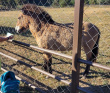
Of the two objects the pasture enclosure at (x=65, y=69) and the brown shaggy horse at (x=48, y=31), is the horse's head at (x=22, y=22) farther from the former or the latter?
the pasture enclosure at (x=65, y=69)

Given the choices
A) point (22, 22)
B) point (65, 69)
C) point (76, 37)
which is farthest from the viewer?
point (65, 69)

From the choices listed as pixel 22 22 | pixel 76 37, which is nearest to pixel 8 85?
pixel 76 37

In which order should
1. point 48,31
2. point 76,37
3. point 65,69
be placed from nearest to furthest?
point 76,37 → point 48,31 → point 65,69

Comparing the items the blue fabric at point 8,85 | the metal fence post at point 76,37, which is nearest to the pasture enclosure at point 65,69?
the metal fence post at point 76,37

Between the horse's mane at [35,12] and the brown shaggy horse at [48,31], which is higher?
the horse's mane at [35,12]

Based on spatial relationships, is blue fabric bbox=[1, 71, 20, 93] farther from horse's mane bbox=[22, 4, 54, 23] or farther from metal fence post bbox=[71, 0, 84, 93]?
horse's mane bbox=[22, 4, 54, 23]

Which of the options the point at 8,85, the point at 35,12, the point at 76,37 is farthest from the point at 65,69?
the point at 76,37

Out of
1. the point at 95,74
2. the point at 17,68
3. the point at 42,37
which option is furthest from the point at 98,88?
the point at 17,68

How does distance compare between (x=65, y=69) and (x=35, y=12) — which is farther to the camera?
(x=65, y=69)

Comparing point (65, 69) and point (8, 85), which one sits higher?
point (8, 85)

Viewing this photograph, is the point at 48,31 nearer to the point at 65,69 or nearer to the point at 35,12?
the point at 35,12

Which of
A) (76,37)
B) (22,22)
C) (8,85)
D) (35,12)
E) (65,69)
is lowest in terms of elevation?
(65,69)

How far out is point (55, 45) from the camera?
3908 millimetres

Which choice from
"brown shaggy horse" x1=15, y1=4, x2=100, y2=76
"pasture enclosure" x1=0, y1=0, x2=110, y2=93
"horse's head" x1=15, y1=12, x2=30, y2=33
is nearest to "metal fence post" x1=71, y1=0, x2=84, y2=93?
"pasture enclosure" x1=0, y1=0, x2=110, y2=93
